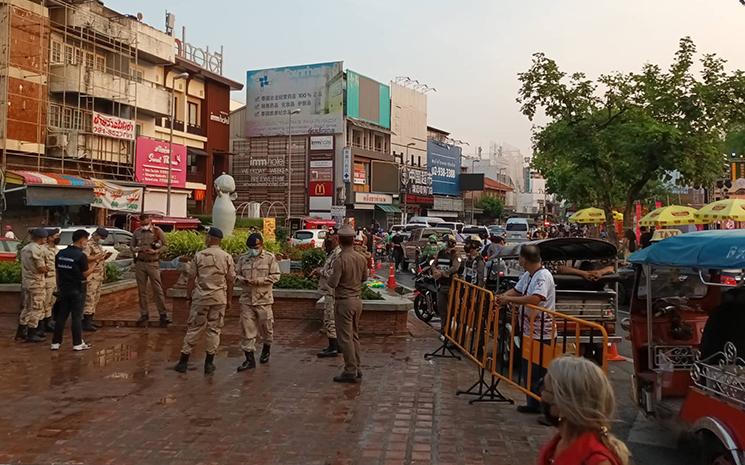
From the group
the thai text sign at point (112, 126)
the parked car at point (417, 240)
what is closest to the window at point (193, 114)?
the thai text sign at point (112, 126)

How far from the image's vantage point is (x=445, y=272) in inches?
431

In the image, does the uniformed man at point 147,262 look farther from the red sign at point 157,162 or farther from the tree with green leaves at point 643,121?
the red sign at point 157,162

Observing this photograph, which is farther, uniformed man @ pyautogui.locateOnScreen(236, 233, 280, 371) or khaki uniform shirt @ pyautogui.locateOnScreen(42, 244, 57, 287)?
khaki uniform shirt @ pyautogui.locateOnScreen(42, 244, 57, 287)

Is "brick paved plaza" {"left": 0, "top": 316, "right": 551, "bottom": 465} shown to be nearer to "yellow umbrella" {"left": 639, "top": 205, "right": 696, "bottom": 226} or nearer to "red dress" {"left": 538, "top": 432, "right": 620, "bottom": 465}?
"red dress" {"left": 538, "top": 432, "right": 620, "bottom": 465}

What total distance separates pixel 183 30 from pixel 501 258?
34342 mm

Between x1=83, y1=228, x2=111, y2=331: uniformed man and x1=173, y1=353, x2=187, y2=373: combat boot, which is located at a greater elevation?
x1=83, y1=228, x2=111, y2=331: uniformed man

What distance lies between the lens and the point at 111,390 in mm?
6961

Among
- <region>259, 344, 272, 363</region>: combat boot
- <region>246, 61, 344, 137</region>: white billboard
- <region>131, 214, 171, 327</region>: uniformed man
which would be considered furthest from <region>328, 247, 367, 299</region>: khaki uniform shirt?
<region>246, 61, 344, 137</region>: white billboard

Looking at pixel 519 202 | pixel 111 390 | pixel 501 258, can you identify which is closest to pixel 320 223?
pixel 501 258

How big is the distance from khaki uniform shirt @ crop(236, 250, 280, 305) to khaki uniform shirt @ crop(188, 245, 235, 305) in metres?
0.29

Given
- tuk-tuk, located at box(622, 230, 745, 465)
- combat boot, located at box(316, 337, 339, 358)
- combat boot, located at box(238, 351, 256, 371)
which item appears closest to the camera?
tuk-tuk, located at box(622, 230, 745, 465)

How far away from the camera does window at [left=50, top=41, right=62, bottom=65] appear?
1105 inches

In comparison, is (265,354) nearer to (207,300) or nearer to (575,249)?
(207,300)

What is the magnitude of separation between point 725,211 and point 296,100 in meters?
39.1
